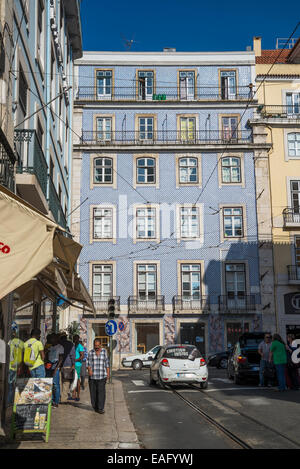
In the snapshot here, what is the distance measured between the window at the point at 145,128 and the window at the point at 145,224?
5.47 m

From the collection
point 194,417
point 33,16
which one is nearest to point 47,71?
point 33,16

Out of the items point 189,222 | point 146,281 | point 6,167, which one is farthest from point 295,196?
point 6,167

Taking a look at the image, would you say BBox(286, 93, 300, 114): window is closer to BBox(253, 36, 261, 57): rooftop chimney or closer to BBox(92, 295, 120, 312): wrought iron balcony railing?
BBox(253, 36, 261, 57): rooftop chimney

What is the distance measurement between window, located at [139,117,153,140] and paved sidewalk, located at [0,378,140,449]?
94.4 ft

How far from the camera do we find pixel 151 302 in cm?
3825

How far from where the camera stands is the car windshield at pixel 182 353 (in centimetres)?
1858

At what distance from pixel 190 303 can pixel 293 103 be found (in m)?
16.1

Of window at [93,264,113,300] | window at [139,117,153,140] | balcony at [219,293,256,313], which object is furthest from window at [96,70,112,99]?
balcony at [219,293,256,313]

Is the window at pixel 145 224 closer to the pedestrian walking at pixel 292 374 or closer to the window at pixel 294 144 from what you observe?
the window at pixel 294 144

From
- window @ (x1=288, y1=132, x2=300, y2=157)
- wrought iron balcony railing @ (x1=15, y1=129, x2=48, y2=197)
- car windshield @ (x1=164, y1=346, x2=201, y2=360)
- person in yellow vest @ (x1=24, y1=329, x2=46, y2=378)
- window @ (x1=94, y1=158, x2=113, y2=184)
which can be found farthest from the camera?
window @ (x1=288, y1=132, x2=300, y2=157)

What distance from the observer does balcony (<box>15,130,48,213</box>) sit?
1387 centimetres

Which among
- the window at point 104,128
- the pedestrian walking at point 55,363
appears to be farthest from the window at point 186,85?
the pedestrian walking at point 55,363

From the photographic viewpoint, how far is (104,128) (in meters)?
41.3
